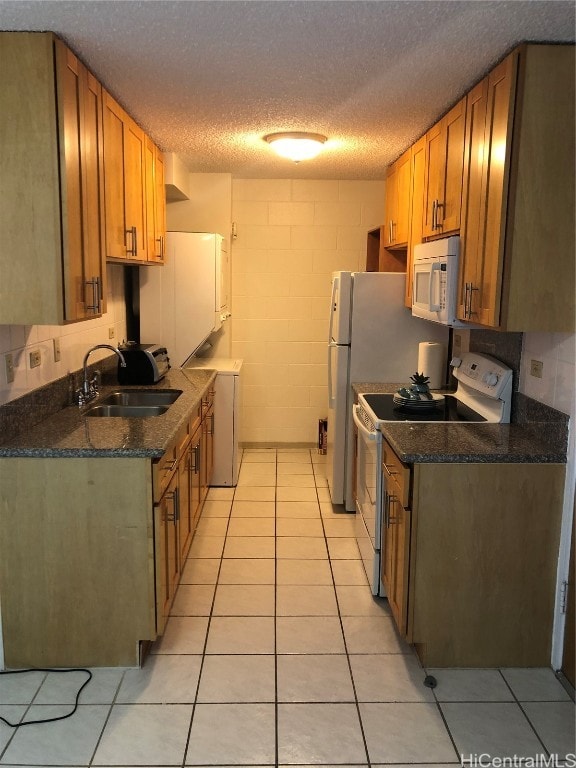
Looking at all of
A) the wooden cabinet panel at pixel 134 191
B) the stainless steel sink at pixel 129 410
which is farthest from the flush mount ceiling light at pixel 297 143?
the stainless steel sink at pixel 129 410

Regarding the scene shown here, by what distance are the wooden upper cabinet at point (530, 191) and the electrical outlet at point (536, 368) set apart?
32 centimetres

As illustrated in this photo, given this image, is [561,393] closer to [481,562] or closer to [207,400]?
[481,562]

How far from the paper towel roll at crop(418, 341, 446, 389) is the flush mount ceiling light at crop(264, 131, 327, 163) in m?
1.36

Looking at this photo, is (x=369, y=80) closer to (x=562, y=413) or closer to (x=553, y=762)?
(x=562, y=413)

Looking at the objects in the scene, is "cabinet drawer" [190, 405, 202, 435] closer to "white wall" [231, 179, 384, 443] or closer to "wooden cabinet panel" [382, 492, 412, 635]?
"wooden cabinet panel" [382, 492, 412, 635]

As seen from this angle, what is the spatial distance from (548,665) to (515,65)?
2301 mm

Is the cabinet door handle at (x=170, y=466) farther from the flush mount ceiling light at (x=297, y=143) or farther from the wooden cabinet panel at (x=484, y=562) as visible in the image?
the flush mount ceiling light at (x=297, y=143)

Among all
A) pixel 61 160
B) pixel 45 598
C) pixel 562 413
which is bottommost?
pixel 45 598

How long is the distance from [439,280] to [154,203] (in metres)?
1.94

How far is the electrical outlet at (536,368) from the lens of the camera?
2.69 metres

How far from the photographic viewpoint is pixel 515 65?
7.51ft

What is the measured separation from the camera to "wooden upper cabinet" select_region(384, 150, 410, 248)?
3.98 metres

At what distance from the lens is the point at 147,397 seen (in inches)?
149

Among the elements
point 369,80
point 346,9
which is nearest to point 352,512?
point 369,80
